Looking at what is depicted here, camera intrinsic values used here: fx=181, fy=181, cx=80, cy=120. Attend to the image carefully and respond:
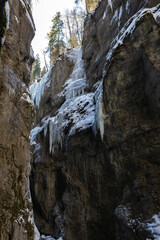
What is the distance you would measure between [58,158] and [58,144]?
0.86 metres

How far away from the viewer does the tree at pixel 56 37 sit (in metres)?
23.1

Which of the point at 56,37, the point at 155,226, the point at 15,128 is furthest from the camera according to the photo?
the point at 56,37

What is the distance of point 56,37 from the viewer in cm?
2330

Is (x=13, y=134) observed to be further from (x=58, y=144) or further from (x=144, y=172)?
(x=144, y=172)

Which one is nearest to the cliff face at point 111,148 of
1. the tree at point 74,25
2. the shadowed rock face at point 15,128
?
the shadowed rock face at point 15,128

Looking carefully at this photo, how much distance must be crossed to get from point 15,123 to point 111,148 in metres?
4.13

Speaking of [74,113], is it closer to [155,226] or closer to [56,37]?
[155,226]

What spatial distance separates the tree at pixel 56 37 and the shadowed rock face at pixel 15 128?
1508 cm

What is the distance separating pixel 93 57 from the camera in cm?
1324

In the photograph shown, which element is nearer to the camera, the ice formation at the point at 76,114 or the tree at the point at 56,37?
the ice formation at the point at 76,114

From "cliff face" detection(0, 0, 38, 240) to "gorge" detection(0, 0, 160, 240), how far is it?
3cm

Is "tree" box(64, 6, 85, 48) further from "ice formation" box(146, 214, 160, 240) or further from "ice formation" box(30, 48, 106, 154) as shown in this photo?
"ice formation" box(146, 214, 160, 240)

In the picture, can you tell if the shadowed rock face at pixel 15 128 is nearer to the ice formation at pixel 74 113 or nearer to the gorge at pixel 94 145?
the gorge at pixel 94 145

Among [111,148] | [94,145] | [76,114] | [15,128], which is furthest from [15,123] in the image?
[76,114]
